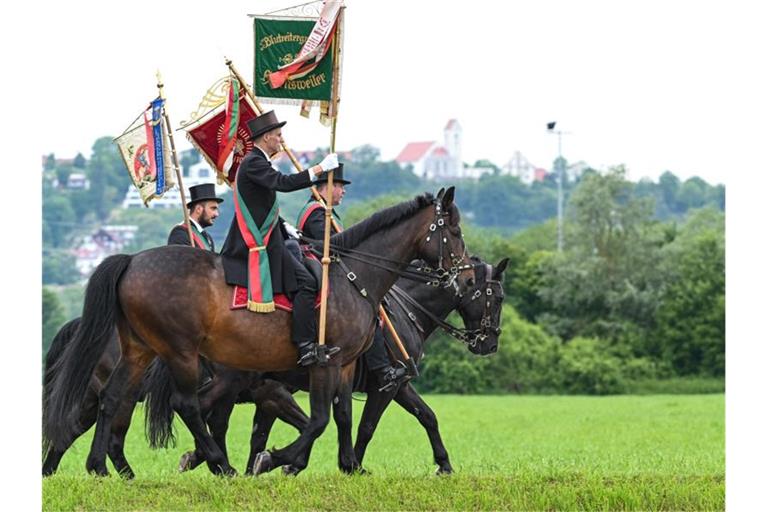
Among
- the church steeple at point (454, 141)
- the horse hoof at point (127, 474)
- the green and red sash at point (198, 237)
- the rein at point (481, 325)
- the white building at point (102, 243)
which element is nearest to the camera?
the horse hoof at point (127, 474)

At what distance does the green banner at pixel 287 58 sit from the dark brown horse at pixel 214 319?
1.39 m

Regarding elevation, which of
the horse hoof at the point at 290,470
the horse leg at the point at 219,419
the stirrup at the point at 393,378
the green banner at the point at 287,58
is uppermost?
the green banner at the point at 287,58

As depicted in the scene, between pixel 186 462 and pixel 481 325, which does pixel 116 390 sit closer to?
pixel 186 462

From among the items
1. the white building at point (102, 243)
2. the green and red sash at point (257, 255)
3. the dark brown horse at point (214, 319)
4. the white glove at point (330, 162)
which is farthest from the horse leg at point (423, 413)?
the white building at point (102, 243)

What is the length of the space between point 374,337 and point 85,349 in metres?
3.12

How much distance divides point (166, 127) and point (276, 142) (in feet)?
8.57

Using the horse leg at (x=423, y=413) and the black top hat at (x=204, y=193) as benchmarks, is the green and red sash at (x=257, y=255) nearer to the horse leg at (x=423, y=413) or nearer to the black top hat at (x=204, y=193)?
the black top hat at (x=204, y=193)

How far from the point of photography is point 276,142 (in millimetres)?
13945

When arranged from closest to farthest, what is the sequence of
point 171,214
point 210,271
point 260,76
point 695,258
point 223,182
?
Answer: 1. point 210,271
2. point 260,76
3. point 223,182
4. point 695,258
5. point 171,214

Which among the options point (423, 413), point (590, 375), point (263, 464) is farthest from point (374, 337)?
point (590, 375)

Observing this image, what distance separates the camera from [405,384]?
1588 cm

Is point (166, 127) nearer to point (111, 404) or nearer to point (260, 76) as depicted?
point (260, 76)

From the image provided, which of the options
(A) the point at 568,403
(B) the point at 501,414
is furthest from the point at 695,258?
(B) the point at 501,414

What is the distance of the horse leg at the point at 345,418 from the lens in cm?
1451
